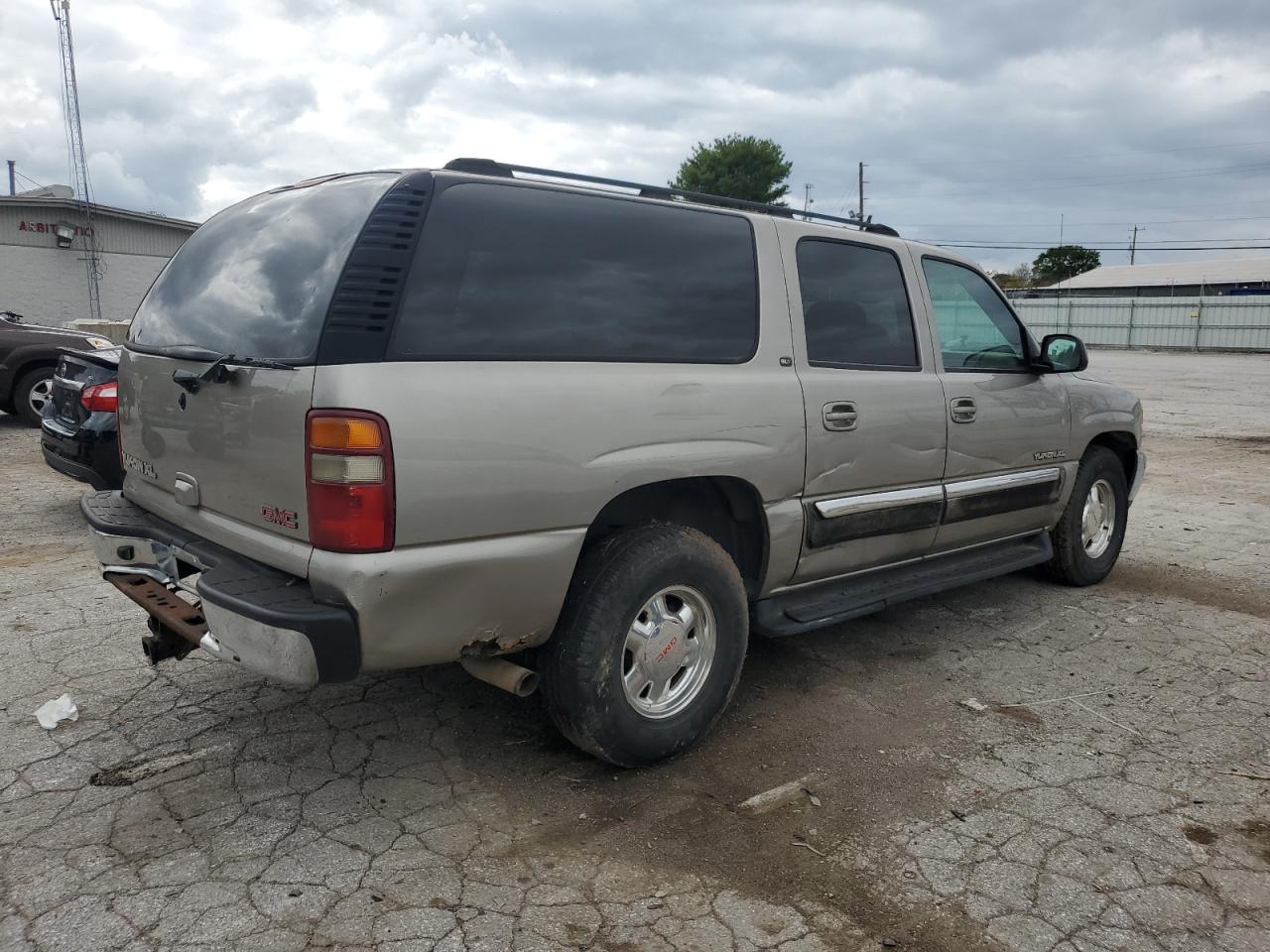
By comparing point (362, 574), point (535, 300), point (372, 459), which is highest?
point (535, 300)

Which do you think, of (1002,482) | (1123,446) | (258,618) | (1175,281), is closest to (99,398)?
(258,618)

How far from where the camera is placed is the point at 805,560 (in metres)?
3.77

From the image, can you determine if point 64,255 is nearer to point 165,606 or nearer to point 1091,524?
point 165,606

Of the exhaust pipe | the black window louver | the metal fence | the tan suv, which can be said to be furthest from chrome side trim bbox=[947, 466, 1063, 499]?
the metal fence

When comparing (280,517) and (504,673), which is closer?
(280,517)

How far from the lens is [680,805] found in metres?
3.09

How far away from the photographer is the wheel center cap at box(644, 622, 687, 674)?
10.6 ft

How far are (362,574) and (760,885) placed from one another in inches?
53.9

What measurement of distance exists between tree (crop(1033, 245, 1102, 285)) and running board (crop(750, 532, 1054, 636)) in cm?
7898

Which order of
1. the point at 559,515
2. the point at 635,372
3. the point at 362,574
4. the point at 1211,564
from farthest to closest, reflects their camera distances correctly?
the point at 1211,564 → the point at 635,372 → the point at 559,515 → the point at 362,574

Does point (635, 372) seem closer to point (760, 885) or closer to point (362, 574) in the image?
point (362, 574)

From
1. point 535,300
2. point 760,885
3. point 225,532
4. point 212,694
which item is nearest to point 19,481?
point 212,694

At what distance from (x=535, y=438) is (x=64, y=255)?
28103 millimetres

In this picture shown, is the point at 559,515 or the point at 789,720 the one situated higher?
the point at 559,515
